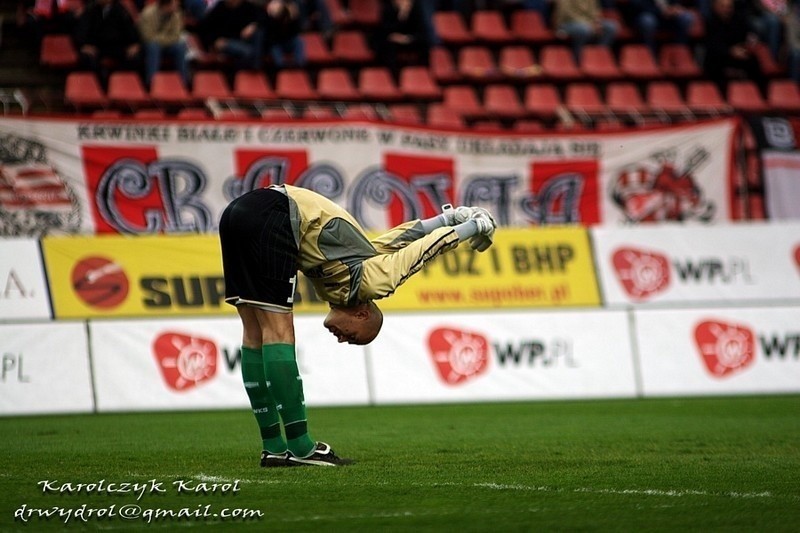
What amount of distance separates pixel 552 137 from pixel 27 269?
724 cm

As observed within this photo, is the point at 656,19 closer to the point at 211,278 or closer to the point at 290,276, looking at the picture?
the point at 211,278

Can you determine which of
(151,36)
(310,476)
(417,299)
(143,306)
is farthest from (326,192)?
(310,476)

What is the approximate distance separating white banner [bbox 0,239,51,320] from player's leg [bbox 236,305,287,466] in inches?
273

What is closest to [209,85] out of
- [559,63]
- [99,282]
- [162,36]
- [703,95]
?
[162,36]

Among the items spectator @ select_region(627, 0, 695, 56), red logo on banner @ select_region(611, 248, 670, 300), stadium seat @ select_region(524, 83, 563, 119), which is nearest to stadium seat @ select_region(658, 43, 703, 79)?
spectator @ select_region(627, 0, 695, 56)

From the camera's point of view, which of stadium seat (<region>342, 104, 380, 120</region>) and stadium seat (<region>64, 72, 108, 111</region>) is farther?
stadium seat (<region>342, 104, 380, 120</region>)

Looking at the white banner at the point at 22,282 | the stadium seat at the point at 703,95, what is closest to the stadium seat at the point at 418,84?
the stadium seat at the point at 703,95

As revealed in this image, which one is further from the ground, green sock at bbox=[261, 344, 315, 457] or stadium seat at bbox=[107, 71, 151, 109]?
stadium seat at bbox=[107, 71, 151, 109]

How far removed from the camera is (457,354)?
13.7m

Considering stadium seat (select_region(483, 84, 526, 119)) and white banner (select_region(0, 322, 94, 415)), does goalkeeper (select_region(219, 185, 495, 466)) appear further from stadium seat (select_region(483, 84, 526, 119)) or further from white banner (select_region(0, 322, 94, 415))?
stadium seat (select_region(483, 84, 526, 119))

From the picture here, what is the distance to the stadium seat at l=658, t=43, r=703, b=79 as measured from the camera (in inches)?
839

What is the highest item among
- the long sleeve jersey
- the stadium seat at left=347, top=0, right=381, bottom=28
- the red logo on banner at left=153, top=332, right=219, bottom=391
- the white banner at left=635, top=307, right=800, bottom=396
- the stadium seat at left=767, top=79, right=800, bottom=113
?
the stadium seat at left=347, top=0, right=381, bottom=28

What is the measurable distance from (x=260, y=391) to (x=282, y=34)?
12.7 metres

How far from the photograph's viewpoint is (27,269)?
1403 centimetres
